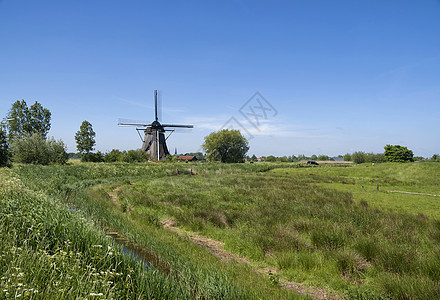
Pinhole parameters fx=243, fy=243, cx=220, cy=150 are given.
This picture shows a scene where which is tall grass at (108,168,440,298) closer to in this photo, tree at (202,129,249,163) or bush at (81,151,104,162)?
bush at (81,151,104,162)

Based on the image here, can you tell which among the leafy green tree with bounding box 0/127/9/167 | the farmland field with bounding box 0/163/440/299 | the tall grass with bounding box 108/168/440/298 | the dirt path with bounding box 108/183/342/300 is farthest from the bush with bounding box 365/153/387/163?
the leafy green tree with bounding box 0/127/9/167

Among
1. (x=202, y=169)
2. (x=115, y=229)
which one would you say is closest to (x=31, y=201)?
(x=115, y=229)

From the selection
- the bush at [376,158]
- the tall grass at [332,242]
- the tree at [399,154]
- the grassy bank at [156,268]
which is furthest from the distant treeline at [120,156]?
the bush at [376,158]

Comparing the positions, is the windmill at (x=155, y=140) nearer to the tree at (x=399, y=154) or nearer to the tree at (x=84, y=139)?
the tree at (x=84, y=139)

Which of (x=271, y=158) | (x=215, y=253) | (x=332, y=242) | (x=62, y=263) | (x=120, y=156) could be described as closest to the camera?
(x=62, y=263)

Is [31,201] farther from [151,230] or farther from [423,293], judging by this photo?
[423,293]

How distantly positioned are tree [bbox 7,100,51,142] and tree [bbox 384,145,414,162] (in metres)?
93.2

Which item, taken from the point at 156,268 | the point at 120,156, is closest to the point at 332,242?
the point at 156,268

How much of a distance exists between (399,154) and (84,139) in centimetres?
9176

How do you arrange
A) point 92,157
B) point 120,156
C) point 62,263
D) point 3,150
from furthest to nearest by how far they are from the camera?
point 92,157 → point 120,156 → point 3,150 → point 62,263

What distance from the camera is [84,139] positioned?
6894 cm

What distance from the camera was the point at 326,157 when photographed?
140750mm

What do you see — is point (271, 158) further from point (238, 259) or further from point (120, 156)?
point (238, 259)

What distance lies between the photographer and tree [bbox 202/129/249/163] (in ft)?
270
